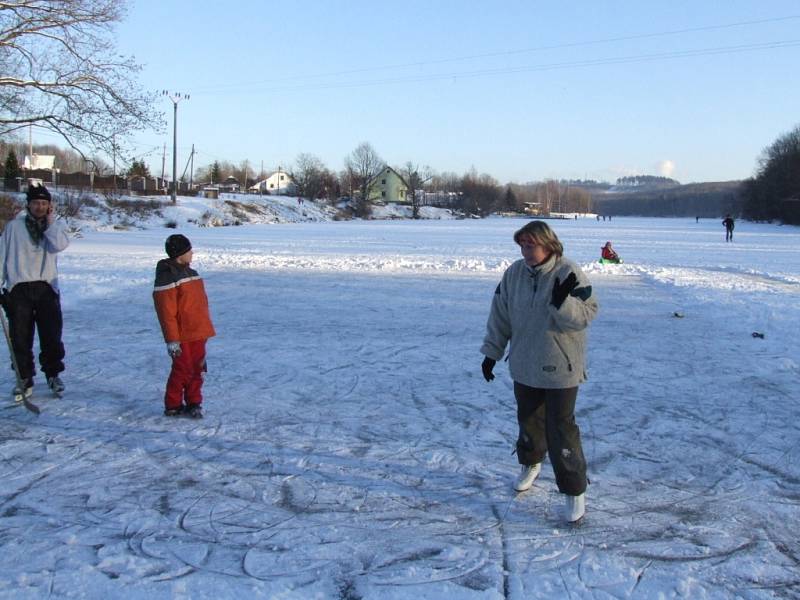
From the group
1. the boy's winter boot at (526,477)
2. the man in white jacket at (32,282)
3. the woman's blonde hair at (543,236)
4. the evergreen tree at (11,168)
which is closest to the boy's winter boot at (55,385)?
the man in white jacket at (32,282)

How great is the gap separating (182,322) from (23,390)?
1.64 meters

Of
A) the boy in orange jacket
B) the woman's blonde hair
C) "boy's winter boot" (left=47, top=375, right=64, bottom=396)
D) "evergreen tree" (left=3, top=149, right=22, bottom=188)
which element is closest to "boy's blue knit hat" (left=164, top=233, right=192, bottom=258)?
the boy in orange jacket

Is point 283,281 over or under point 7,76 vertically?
under

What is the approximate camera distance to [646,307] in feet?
38.7

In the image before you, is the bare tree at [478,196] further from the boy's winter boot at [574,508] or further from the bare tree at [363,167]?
the boy's winter boot at [574,508]

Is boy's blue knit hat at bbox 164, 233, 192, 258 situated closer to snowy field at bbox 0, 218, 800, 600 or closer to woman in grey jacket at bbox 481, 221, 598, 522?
snowy field at bbox 0, 218, 800, 600

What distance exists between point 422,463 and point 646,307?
8.58 meters

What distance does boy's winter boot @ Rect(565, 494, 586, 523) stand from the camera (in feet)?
11.6

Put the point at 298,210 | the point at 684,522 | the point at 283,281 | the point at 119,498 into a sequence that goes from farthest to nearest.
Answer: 1. the point at 298,210
2. the point at 283,281
3. the point at 119,498
4. the point at 684,522

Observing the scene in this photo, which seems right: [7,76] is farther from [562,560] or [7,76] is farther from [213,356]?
[562,560]

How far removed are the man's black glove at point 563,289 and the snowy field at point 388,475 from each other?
1208mm

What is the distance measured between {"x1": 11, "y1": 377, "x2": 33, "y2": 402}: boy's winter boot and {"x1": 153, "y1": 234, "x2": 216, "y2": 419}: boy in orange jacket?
51.1 inches

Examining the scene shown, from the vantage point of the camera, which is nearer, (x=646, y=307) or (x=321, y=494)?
(x=321, y=494)

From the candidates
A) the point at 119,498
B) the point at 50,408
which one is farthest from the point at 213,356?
the point at 119,498
